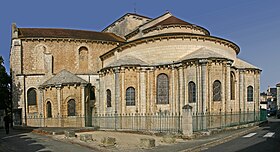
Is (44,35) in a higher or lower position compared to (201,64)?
higher

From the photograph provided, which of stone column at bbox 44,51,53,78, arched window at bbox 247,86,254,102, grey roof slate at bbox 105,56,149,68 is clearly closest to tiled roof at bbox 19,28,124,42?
stone column at bbox 44,51,53,78

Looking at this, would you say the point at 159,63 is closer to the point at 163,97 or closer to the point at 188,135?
the point at 163,97

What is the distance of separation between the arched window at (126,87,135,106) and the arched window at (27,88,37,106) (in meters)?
14.6

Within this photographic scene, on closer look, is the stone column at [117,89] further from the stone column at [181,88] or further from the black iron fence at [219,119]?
the black iron fence at [219,119]

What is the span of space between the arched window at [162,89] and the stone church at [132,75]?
9cm

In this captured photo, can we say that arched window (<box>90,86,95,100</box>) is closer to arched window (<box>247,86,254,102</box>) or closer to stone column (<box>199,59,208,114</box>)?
stone column (<box>199,59,208,114</box>)

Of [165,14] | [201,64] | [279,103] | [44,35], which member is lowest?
[279,103]

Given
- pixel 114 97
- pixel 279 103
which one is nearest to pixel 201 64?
pixel 114 97

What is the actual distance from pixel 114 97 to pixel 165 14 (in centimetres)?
1566

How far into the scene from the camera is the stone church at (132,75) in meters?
22.7

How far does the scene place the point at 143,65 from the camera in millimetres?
24797

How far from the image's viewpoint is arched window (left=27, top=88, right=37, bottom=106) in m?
33.6

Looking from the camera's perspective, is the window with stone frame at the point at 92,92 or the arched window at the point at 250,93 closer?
the arched window at the point at 250,93

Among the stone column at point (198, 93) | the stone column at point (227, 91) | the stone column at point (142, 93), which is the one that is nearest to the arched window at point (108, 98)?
the stone column at point (142, 93)
